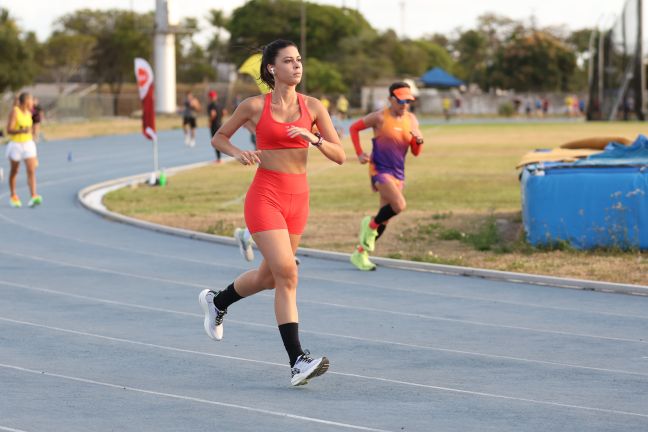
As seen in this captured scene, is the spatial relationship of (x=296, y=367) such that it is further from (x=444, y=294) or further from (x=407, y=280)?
(x=407, y=280)

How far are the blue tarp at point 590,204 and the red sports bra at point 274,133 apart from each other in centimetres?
692

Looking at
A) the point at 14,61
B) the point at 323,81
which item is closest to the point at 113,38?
the point at 323,81

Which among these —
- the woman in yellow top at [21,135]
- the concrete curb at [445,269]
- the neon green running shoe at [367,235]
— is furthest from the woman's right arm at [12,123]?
the neon green running shoe at [367,235]

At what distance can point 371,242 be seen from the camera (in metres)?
12.7

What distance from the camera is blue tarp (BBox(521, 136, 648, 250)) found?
13.4 m

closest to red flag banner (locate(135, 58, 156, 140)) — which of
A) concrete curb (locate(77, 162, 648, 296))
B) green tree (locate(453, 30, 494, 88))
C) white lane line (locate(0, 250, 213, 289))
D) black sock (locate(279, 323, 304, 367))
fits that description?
concrete curb (locate(77, 162, 648, 296))

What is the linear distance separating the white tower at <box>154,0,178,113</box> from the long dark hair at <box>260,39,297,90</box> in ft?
280

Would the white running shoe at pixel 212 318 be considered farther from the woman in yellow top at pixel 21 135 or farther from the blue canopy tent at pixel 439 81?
the blue canopy tent at pixel 439 81

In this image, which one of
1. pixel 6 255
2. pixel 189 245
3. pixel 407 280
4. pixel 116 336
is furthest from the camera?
pixel 189 245

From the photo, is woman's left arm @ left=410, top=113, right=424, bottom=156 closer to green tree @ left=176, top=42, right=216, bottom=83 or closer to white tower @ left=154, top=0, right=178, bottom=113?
white tower @ left=154, top=0, right=178, bottom=113

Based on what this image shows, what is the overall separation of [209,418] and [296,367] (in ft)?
2.71

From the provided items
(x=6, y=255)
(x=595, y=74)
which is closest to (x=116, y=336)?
(x=6, y=255)

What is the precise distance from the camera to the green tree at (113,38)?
4461 inches

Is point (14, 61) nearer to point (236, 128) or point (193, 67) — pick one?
point (193, 67)
